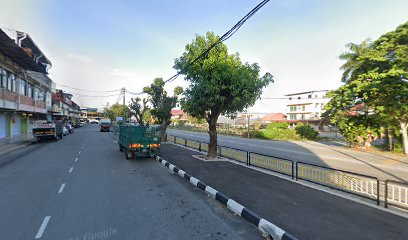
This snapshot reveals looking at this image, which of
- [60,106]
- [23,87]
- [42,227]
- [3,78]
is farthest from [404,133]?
[60,106]

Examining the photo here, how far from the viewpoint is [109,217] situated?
5156mm

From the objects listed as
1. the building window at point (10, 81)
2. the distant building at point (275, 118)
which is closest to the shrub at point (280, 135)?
the building window at point (10, 81)

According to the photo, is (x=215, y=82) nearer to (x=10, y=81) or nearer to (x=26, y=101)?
(x=10, y=81)

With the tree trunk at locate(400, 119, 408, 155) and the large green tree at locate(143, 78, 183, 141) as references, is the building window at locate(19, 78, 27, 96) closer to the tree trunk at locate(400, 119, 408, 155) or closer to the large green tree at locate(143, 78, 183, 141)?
the large green tree at locate(143, 78, 183, 141)

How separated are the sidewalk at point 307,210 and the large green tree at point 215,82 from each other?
13.8ft

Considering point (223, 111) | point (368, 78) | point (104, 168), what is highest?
point (368, 78)

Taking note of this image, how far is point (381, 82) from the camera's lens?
1648 cm

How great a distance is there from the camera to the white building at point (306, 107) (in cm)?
6072

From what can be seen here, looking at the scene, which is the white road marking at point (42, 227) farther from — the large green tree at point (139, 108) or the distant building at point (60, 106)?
the distant building at point (60, 106)

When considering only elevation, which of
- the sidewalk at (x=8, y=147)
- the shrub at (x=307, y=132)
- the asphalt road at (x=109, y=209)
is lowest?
the sidewalk at (x=8, y=147)

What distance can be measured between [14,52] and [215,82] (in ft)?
66.5

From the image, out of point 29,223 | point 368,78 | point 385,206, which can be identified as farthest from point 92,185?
point 368,78

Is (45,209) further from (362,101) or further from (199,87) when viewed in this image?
(362,101)

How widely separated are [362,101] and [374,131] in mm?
2872
